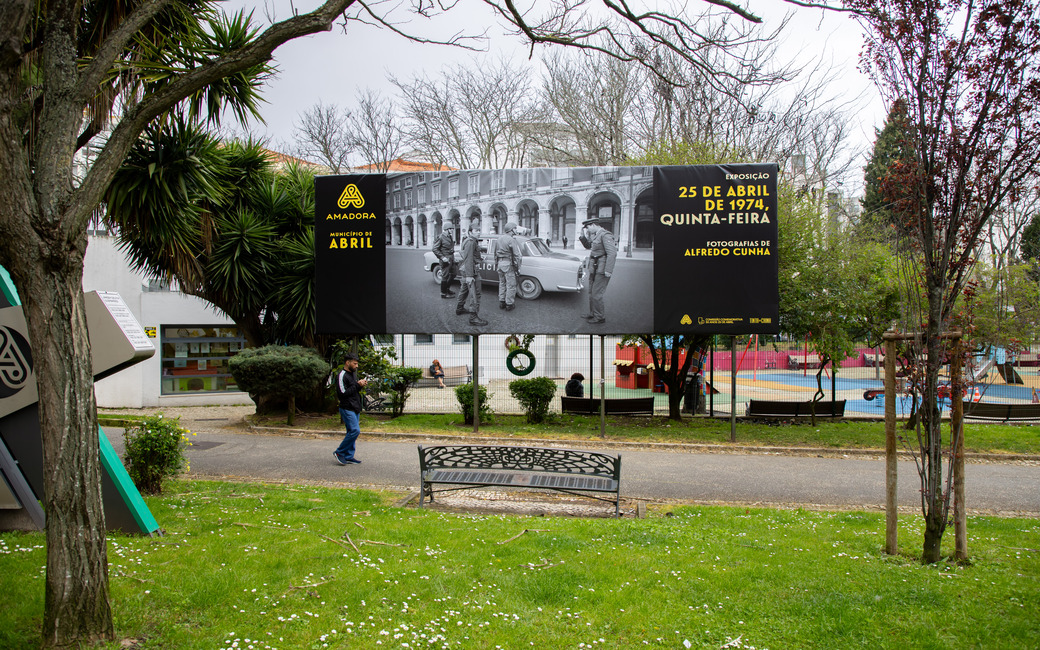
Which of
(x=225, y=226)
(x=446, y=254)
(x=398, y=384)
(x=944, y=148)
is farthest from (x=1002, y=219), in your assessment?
(x=225, y=226)

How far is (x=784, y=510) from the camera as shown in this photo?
8062 millimetres

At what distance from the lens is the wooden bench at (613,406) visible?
16250 millimetres

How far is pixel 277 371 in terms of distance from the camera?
14.0 metres

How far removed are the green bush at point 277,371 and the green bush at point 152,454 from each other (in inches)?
242

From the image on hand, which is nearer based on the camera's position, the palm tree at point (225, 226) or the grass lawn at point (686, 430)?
the palm tree at point (225, 226)

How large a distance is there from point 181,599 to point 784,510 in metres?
6.44

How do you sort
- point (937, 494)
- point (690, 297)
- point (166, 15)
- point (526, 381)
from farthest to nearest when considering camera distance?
point (526, 381) < point (690, 297) < point (166, 15) < point (937, 494)

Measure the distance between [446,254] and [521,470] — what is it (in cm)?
669

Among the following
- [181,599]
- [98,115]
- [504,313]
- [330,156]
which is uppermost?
[330,156]

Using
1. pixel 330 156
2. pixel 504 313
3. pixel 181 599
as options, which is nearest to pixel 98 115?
pixel 181 599

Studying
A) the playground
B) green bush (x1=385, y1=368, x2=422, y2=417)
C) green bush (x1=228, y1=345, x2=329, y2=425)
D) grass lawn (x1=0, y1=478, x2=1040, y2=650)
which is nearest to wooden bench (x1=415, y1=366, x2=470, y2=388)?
the playground

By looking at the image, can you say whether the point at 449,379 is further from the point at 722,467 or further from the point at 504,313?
the point at 722,467

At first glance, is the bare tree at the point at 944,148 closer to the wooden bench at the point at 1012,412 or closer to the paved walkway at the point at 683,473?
the paved walkway at the point at 683,473

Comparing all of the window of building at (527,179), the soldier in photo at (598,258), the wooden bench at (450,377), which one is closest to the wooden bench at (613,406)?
the soldier in photo at (598,258)
